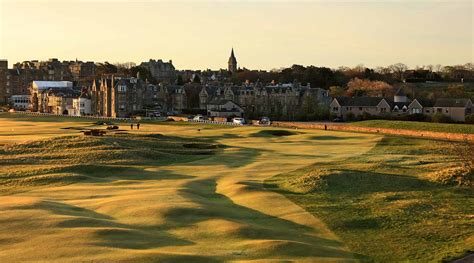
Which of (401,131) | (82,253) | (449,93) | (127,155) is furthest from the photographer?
(449,93)

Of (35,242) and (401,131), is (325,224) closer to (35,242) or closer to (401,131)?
(35,242)

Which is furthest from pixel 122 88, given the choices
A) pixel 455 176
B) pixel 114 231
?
pixel 114 231

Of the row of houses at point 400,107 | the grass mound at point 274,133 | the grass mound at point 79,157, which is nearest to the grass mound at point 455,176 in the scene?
the grass mound at point 79,157

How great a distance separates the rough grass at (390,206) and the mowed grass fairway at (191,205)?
12 centimetres

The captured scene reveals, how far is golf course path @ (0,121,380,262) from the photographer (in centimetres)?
2314

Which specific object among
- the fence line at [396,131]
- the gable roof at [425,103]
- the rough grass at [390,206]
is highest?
the gable roof at [425,103]

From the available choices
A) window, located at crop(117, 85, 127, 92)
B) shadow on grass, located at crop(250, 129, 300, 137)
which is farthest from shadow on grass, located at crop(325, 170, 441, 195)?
window, located at crop(117, 85, 127, 92)

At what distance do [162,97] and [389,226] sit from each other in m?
138

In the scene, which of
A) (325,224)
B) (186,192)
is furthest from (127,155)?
(325,224)

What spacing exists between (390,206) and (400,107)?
100725 mm

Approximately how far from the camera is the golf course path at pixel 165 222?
75.9ft

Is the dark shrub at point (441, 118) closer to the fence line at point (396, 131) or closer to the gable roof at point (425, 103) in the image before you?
the gable roof at point (425, 103)

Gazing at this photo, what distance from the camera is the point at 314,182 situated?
40969 mm

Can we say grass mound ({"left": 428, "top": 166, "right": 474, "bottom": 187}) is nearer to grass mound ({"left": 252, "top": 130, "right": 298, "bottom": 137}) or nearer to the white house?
grass mound ({"left": 252, "top": 130, "right": 298, "bottom": 137})
